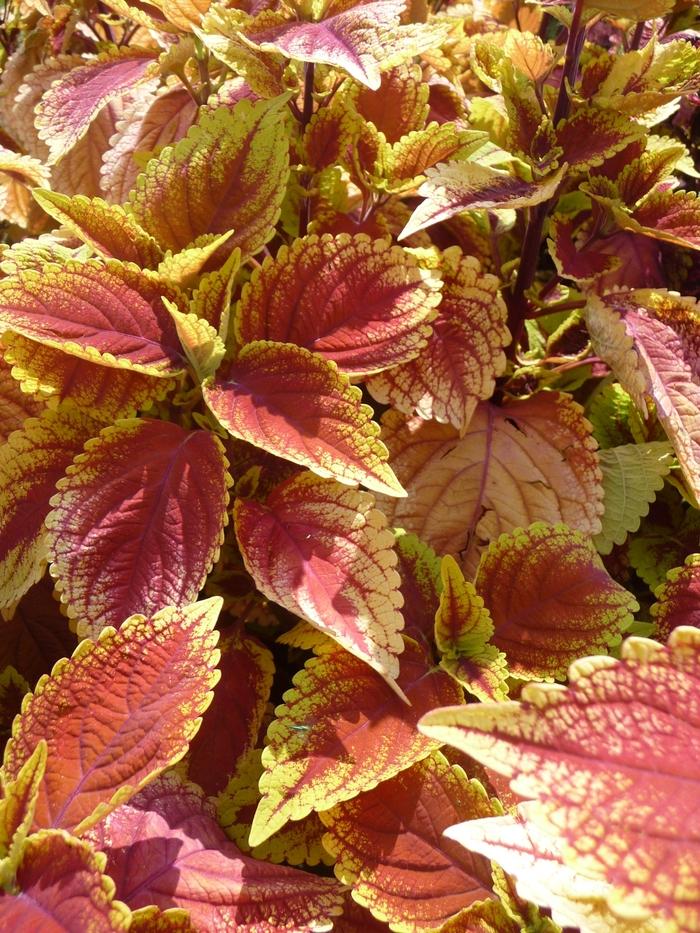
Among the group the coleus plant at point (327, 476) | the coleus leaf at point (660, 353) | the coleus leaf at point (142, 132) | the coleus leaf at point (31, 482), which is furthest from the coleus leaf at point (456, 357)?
the coleus leaf at point (142, 132)

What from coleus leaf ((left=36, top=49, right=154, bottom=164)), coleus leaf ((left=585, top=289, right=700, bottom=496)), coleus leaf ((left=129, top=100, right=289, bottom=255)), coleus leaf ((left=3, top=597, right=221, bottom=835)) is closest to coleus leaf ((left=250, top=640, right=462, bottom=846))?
coleus leaf ((left=3, top=597, right=221, bottom=835))

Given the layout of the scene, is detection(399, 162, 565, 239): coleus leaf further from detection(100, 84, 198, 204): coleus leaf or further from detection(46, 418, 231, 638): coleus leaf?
detection(100, 84, 198, 204): coleus leaf

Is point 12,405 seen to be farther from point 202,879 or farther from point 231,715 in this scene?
point 202,879

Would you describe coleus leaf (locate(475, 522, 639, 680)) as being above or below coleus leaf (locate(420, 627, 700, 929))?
below

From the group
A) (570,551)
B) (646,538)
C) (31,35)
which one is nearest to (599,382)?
(646,538)

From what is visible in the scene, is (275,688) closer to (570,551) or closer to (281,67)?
(570,551)

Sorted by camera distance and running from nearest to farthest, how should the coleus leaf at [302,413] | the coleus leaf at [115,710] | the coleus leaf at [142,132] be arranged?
the coleus leaf at [115,710] → the coleus leaf at [302,413] → the coleus leaf at [142,132]

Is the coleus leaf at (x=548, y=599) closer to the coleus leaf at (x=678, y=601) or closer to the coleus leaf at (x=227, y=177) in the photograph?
the coleus leaf at (x=678, y=601)
